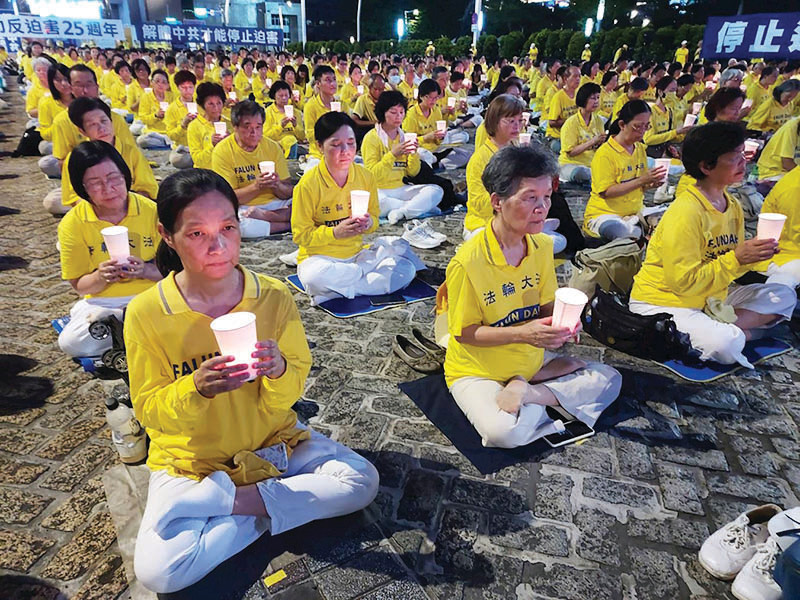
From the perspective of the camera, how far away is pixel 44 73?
33.1 ft

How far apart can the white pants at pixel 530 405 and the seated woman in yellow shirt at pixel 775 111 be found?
31.8 ft

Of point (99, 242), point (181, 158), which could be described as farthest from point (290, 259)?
point (181, 158)

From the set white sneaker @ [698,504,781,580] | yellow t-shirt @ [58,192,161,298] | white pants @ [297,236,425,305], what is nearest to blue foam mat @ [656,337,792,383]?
white sneaker @ [698,504,781,580]

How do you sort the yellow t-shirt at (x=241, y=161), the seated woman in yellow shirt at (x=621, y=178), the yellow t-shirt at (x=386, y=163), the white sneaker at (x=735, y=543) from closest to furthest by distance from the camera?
1. the white sneaker at (x=735, y=543)
2. the seated woman in yellow shirt at (x=621, y=178)
3. the yellow t-shirt at (x=241, y=161)
4. the yellow t-shirt at (x=386, y=163)

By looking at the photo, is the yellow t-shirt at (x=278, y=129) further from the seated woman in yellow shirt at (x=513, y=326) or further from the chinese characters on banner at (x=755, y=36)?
the seated woman in yellow shirt at (x=513, y=326)

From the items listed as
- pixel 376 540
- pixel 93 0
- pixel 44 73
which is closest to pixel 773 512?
pixel 376 540

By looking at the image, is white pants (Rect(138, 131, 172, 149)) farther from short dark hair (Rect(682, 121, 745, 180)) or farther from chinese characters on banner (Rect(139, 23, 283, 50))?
chinese characters on banner (Rect(139, 23, 283, 50))

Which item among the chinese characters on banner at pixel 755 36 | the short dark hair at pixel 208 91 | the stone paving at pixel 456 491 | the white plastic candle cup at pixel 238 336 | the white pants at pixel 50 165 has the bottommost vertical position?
the stone paving at pixel 456 491

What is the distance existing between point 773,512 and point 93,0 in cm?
4584

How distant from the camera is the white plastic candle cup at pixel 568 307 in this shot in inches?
107

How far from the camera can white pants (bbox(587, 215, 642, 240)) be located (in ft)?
20.9

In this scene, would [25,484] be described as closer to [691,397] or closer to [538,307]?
[538,307]

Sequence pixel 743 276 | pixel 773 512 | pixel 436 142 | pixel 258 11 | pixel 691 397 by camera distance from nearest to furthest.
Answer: pixel 773 512 → pixel 691 397 → pixel 743 276 → pixel 436 142 → pixel 258 11

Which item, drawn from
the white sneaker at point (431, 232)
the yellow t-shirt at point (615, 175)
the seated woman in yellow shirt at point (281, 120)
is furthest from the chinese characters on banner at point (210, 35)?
the yellow t-shirt at point (615, 175)
